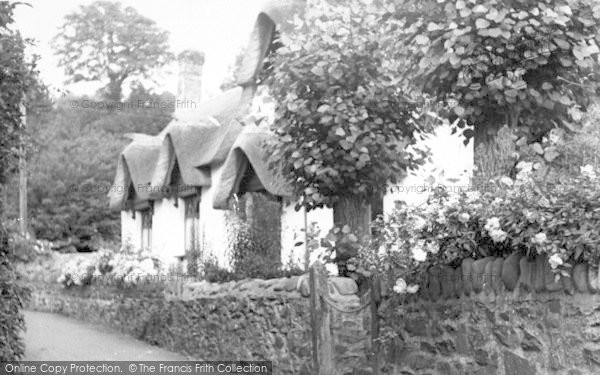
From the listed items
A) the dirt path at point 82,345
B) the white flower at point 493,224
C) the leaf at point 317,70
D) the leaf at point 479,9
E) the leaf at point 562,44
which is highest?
the leaf at point 479,9

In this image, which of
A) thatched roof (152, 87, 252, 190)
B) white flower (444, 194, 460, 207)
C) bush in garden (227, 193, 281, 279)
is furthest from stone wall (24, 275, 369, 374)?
thatched roof (152, 87, 252, 190)

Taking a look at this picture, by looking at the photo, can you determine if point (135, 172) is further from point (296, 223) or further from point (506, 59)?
point (506, 59)

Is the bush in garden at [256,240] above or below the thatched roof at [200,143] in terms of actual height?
below

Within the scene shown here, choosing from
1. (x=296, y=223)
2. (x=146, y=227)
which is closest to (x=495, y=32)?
(x=296, y=223)

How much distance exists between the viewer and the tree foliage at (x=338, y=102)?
11.4 m

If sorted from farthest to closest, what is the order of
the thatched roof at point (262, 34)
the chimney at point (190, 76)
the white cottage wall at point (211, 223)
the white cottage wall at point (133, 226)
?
the white cottage wall at point (133, 226), the chimney at point (190, 76), the white cottage wall at point (211, 223), the thatched roof at point (262, 34)

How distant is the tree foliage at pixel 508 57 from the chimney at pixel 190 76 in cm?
2274

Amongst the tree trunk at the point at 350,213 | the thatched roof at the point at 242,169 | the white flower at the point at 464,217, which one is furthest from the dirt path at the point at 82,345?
the white flower at the point at 464,217

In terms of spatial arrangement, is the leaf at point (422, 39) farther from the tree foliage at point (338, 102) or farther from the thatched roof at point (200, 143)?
the thatched roof at point (200, 143)

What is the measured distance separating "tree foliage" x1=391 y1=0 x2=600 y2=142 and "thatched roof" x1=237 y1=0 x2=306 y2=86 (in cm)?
848

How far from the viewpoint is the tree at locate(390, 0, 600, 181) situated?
30.4ft

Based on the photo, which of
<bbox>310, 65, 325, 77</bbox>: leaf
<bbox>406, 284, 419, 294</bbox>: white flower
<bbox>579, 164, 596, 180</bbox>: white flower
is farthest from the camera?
<bbox>310, 65, 325, 77</bbox>: leaf

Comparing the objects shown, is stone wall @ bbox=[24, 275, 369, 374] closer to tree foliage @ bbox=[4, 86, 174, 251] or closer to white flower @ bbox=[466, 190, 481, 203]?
white flower @ bbox=[466, 190, 481, 203]
